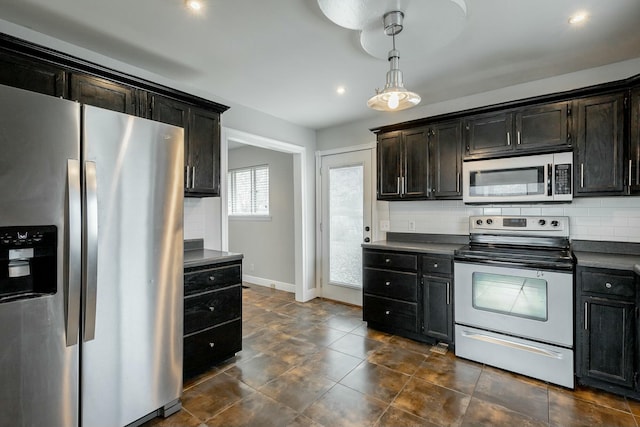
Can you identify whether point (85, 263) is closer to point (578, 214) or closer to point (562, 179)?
point (562, 179)

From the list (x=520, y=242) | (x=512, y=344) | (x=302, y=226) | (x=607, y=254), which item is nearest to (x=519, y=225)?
(x=520, y=242)

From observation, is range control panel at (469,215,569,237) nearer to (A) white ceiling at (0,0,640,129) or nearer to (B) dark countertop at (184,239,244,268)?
(A) white ceiling at (0,0,640,129)

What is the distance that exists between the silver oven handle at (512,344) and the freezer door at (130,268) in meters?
2.36

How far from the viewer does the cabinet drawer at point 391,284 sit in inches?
121

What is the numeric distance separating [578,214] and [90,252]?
146 inches

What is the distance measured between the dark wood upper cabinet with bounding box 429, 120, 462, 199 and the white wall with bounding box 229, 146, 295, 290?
92.6 inches

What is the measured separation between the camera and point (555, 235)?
2.80 m

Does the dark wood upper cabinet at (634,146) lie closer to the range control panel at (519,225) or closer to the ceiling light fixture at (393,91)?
the range control panel at (519,225)

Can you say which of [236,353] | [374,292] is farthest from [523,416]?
[236,353]

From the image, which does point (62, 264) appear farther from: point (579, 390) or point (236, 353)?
point (579, 390)

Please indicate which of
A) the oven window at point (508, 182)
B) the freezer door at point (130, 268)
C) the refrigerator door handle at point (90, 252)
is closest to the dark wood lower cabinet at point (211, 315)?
the freezer door at point (130, 268)

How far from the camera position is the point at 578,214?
2768 millimetres

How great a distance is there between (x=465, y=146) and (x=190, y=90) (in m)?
2.86

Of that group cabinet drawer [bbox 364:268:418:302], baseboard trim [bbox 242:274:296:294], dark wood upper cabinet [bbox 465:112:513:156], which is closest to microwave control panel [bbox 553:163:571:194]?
dark wood upper cabinet [bbox 465:112:513:156]
